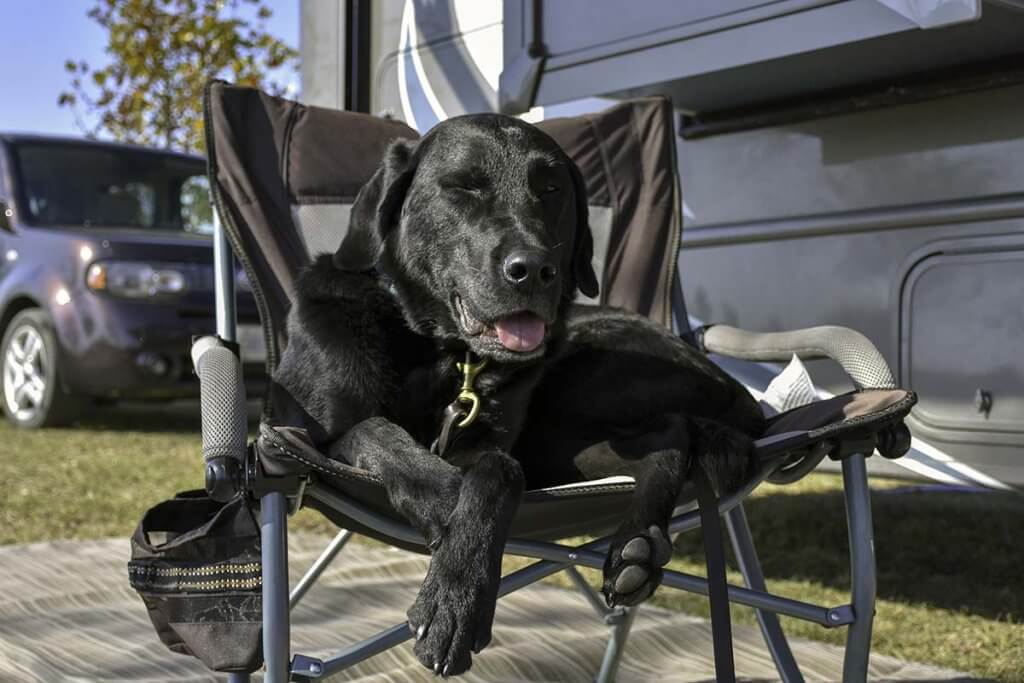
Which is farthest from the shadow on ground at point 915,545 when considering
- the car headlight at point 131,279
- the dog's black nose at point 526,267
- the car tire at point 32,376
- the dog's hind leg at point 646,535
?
the car tire at point 32,376

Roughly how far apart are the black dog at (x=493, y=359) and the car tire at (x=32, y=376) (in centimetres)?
463

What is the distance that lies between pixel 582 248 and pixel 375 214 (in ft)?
1.46

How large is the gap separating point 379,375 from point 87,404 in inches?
203

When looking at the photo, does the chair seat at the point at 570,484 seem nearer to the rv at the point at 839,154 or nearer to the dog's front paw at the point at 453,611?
the dog's front paw at the point at 453,611

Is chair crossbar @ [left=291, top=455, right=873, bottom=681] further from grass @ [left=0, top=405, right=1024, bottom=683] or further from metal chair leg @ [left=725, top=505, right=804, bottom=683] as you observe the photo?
grass @ [left=0, top=405, right=1024, bottom=683]

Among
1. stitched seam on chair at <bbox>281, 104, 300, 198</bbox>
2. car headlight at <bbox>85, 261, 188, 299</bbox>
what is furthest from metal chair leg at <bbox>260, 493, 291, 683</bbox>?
car headlight at <bbox>85, 261, 188, 299</bbox>

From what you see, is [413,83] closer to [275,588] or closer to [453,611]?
[275,588]

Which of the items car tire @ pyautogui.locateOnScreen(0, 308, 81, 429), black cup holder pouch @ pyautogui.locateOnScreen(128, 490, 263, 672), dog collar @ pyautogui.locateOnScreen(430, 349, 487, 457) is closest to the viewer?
black cup holder pouch @ pyautogui.locateOnScreen(128, 490, 263, 672)

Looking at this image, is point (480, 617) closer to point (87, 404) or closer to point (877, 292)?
point (877, 292)

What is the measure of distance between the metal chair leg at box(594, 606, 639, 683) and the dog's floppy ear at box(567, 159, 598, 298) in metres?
0.69

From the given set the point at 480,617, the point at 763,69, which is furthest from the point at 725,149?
the point at 480,617

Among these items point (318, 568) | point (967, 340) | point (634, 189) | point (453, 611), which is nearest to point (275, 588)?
point (453, 611)

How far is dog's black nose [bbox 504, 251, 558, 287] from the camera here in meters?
1.89

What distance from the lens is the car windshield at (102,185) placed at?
6.61 meters
